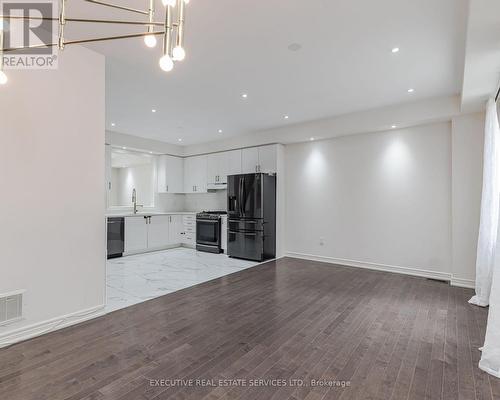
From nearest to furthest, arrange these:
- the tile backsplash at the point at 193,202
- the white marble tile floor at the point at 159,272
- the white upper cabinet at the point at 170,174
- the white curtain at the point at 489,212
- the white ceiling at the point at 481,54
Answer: the white ceiling at the point at 481,54, the white curtain at the point at 489,212, the white marble tile floor at the point at 159,272, the white upper cabinet at the point at 170,174, the tile backsplash at the point at 193,202

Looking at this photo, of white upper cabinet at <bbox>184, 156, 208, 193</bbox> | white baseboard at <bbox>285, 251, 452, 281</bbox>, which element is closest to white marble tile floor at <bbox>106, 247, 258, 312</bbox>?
white baseboard at <bbox>285, 251, 452, 281</bbox>

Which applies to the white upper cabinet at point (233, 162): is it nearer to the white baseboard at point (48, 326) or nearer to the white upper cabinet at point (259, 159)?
the white upper cabinet at point (259, 159)

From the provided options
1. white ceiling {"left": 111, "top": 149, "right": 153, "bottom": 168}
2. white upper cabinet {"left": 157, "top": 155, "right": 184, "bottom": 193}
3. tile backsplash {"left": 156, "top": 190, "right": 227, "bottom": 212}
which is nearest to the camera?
white ceiling {"left": 111, "top": 149, "right": 153, "bottom": 168}

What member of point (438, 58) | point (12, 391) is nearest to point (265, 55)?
point (438, 58)

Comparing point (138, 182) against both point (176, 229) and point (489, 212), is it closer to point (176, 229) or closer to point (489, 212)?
point (176, 229)

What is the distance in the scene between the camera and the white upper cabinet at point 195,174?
7.25 meters

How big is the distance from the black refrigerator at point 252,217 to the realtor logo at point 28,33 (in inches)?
151

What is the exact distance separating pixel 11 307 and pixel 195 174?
5.44 metres

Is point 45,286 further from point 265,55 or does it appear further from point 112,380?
point 265,55

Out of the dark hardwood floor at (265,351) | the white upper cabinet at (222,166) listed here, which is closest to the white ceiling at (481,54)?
the dark hardwood floor at (265,351)

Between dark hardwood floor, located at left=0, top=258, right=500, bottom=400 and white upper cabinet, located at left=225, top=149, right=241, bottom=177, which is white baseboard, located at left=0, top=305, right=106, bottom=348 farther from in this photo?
white upper cabinet, located at left=225, top=149, right=241, bottom=177

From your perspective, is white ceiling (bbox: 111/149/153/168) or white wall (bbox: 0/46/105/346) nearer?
white wall (bbox: 0/46/105/346)

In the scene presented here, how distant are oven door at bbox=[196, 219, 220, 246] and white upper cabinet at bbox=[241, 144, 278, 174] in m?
1.48

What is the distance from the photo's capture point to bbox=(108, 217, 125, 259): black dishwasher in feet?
18.9
